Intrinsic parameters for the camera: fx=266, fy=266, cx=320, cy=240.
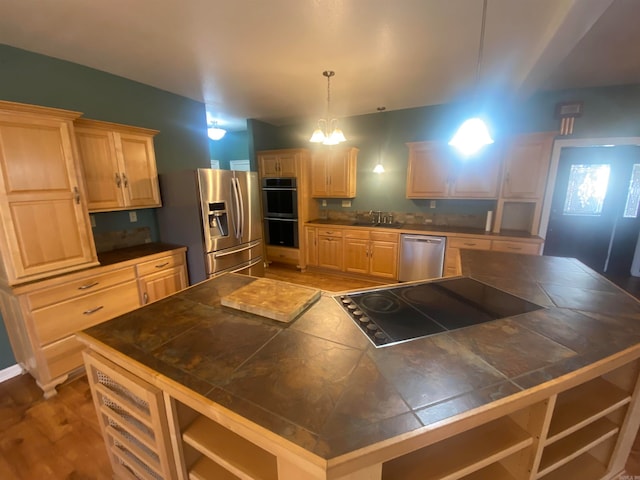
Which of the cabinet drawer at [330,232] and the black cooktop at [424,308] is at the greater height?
the black cooktop at [424,308]

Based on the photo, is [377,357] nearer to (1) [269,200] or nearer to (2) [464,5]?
(2) [464,5]

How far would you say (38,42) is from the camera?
2.11 meters

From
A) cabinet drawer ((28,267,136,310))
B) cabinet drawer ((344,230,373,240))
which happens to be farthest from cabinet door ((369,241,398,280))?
cabinet drawer ((28,267,136,310))

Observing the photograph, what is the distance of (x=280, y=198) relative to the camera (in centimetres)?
467

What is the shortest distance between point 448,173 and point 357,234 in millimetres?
1559

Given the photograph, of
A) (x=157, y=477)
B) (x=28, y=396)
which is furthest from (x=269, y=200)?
(x=157, y=477)

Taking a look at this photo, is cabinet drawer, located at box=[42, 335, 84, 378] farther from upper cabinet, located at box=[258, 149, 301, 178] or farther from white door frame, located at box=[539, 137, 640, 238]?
white door frame, located at box=[539, 137, 640, 238]

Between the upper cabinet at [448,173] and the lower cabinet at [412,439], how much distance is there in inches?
113

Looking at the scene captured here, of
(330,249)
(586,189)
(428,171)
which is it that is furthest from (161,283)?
(586,189)

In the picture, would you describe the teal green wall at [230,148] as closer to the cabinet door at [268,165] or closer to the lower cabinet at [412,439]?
the cabinet door at [268,165]

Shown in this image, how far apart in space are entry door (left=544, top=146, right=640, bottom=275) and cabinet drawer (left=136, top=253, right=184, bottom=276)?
526 centimetres

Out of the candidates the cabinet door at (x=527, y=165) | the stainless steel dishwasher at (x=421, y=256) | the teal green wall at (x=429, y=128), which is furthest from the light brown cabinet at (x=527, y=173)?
the stainless steel dishwasher at (x=421, y=256)

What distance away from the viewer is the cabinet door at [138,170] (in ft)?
8.72

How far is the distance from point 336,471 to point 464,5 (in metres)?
2.52
